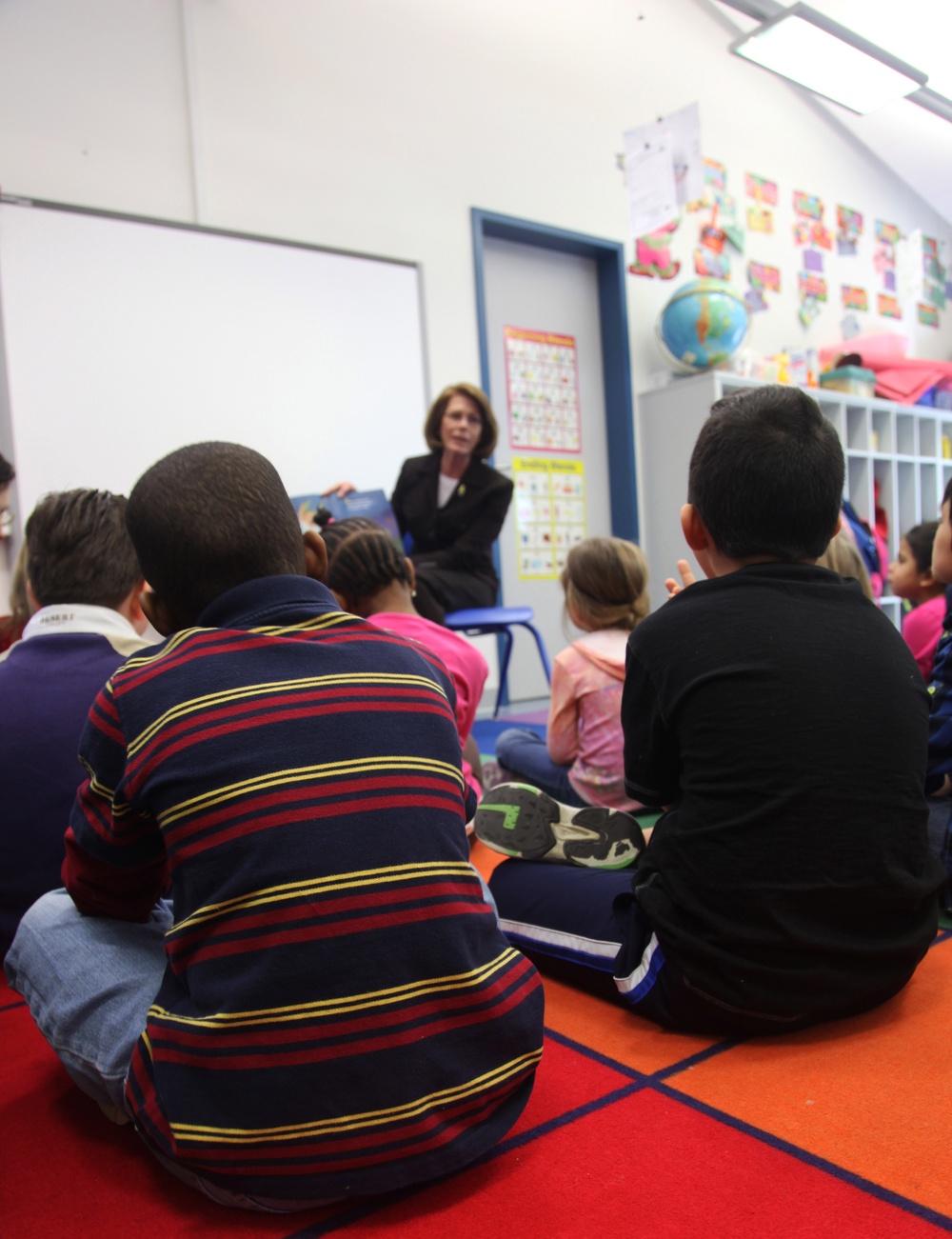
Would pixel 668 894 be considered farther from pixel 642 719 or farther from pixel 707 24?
pixel 707 24

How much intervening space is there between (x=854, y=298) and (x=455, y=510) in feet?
12.0

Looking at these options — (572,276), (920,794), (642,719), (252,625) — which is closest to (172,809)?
(252,625)

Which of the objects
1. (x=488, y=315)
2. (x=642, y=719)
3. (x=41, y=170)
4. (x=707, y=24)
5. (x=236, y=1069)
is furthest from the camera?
(x=707, y=24)

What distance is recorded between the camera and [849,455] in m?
4.92

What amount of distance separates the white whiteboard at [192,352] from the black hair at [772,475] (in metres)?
2.37

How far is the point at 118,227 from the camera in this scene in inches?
117

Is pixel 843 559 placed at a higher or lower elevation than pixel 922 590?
higher

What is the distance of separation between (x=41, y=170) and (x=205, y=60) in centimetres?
74

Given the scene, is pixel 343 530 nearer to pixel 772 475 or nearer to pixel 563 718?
pixel 563 718

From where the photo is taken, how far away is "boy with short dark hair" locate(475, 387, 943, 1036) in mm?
929

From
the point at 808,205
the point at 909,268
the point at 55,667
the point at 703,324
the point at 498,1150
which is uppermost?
the point at 808,205

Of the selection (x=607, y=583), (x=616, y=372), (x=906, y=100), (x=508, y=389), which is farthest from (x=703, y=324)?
(x=607, y=583)

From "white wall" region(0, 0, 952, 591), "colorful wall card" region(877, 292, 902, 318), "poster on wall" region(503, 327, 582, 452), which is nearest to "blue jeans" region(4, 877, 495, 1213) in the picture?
"white wall" region(0, 0, 952, 591)

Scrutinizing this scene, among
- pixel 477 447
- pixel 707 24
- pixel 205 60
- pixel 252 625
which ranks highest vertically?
pixel 707 24
